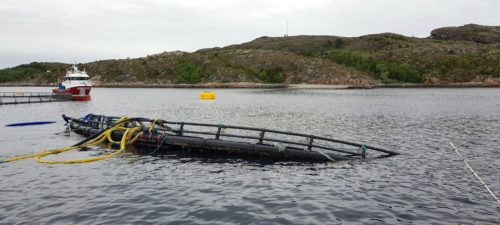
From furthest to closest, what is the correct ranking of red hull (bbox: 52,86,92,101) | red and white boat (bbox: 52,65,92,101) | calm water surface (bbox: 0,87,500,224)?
1. red hull (bbox: 52,86,92,101)
2. red and white boat (bbox: 52,65,92,101)
3. calm water surface (bbox: 0,87,500,224)

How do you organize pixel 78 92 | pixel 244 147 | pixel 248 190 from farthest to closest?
pixel 78 92
pixel 244 147
pixel 248 190

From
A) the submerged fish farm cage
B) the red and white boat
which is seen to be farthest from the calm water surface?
the red and white boat

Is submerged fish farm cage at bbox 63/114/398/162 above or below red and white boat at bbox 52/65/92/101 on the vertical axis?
below

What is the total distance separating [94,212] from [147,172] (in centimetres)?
641

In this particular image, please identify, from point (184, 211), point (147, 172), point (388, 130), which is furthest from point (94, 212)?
point (388, 130)

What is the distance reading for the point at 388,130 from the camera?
38.4 m

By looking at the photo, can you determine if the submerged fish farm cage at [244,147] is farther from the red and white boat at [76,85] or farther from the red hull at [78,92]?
the red hull at [78,92]

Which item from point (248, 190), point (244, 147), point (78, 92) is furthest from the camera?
point (78, 92)

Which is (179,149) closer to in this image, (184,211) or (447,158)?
(184,211)

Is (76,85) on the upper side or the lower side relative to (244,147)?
upper

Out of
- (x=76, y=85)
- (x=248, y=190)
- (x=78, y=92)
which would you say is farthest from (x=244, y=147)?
(x=76, y=85)

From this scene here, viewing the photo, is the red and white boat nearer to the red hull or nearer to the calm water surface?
the red hull

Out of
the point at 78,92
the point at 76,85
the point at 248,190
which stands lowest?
the point at 248,190

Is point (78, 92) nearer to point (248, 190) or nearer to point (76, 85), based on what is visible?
point (76, 85)
